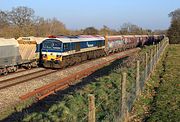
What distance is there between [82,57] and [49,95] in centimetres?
1759

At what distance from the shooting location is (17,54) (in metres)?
27.0

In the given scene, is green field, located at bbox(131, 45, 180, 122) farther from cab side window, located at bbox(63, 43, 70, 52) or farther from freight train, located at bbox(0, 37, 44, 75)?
cab side window, located at bbox(63, 43, 70, 52)

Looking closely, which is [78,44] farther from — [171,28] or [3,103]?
Result: [171,28]

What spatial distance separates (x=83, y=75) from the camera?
2588 cm

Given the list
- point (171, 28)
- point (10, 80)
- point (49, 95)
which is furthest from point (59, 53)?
point (171, 28)

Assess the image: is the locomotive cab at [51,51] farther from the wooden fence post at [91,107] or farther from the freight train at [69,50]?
the wooden fence post at [91,107]

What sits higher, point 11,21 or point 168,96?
point 11,21

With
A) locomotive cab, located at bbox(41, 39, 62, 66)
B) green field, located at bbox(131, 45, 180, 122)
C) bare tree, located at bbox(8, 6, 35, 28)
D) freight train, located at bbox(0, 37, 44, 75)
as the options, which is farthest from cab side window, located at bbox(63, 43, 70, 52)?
bare tree, located at bbox(8, 6, 35, 28)

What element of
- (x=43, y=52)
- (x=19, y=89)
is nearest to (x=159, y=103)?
(x=19, y=89)

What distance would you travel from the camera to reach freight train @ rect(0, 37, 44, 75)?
25000 mm

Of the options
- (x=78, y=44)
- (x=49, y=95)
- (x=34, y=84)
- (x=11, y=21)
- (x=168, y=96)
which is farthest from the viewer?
(x=11, y=21)

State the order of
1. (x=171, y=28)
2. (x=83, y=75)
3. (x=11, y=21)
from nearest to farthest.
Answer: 1. (x=83, y=75)
2. (x=11, y=21)
3. (x=171, y=28)

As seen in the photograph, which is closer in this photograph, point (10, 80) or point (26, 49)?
point (10, 80)

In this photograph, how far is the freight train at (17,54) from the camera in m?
25.0
